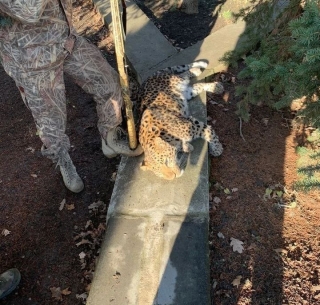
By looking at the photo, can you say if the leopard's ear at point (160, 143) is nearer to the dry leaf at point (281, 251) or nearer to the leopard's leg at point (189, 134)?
the leopard's leg at point (189, 134)

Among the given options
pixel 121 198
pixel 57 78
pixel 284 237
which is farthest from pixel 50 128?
pixel 284 237

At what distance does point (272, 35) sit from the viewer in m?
4.21

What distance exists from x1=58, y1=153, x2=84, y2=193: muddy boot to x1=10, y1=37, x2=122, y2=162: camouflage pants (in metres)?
0.22

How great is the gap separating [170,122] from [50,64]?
168 centimetres

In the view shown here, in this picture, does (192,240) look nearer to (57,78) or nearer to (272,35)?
(57,78)

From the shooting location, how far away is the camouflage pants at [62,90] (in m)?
3.35

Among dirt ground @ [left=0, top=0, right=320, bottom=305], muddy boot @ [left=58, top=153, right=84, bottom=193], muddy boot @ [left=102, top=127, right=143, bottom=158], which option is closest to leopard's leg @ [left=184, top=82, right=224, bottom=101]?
dirt ground @ [left=0, top=0, right=320, bottom=305]

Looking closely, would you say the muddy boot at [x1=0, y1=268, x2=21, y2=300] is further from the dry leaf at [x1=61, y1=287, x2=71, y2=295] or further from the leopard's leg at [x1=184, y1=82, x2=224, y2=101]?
the leopard's leg at [x1=184, y1=82, x2=224, y2=101]

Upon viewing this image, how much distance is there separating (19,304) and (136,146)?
2033 mm

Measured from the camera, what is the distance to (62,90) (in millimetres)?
3547

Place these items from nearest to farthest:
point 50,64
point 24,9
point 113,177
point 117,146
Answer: point 24,9 → point 50,64 → point 117,146 → point 113,177

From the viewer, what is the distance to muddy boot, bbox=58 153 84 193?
13.9 feet

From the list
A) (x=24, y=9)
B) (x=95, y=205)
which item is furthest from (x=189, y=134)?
(x=24, y=9)

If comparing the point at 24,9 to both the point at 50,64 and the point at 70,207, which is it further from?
the point at 70,207
